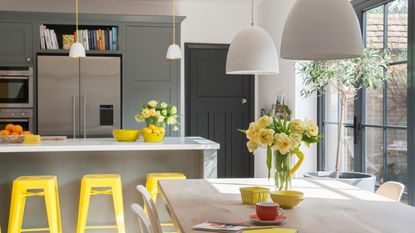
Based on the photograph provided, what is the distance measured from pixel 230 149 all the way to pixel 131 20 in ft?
7.58

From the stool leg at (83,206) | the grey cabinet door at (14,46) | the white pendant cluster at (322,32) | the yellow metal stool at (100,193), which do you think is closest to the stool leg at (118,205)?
the yellow metal stool at (100,193)

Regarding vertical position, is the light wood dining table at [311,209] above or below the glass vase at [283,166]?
below

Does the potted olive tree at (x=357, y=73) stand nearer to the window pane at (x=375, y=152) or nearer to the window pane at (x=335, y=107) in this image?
the window pane at (x=375, y=152)

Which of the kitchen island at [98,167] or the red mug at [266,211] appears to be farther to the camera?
the kitchen island at [98,167]

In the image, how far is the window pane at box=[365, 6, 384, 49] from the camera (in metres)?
4.84

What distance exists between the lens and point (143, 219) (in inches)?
83.4

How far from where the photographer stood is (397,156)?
4535mm

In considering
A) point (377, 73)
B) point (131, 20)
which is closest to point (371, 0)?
point (377, 73)

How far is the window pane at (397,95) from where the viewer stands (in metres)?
4.43

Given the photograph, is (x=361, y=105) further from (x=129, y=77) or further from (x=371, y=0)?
(x=129, y=77)

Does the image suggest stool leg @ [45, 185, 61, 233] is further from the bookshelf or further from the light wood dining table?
the bookshelf

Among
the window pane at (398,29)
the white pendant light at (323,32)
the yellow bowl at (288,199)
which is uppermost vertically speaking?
the window pane at (398,29)

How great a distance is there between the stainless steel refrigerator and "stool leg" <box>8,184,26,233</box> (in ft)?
7.54

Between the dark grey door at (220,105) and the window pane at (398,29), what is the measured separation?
3.45 metres
